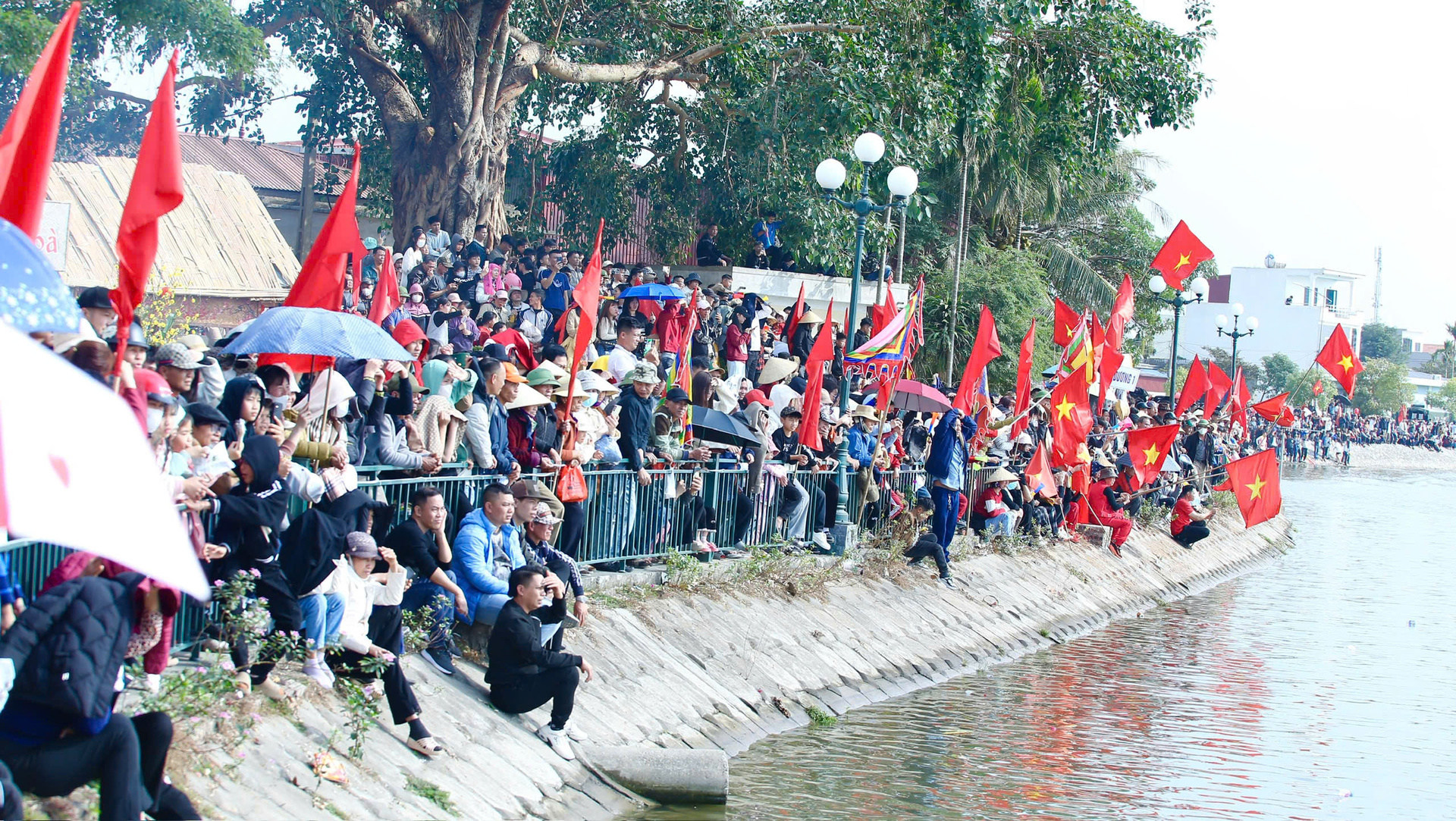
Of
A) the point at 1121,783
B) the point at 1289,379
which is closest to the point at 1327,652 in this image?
the point at 1121,783

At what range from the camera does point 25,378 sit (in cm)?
394

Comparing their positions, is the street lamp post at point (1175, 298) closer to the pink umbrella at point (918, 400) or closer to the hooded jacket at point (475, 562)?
the pink umbrella at point (918, 400)

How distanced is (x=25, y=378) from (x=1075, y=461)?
18017 millimetres

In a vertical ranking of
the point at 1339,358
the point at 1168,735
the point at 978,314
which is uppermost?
the point at 978,314

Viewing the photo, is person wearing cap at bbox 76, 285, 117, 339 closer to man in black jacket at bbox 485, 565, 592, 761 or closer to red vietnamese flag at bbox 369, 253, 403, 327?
man in black jacket at bbox 485, 565, 592, 761

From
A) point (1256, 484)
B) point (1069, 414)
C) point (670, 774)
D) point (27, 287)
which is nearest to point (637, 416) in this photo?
point (670, 774)

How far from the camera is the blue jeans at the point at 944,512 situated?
1697 centimetres

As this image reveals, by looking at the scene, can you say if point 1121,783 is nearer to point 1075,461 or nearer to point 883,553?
point 883,553

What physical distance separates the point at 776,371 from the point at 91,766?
12.2 m

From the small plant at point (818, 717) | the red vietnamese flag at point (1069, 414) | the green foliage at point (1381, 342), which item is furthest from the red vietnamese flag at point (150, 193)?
the green foliage at point (1381, 342)

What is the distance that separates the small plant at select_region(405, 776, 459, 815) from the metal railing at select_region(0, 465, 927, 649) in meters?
1.45

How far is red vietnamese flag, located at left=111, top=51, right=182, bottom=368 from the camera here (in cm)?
702

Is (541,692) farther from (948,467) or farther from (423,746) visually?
(948,467)

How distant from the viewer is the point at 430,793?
8.21 metres
